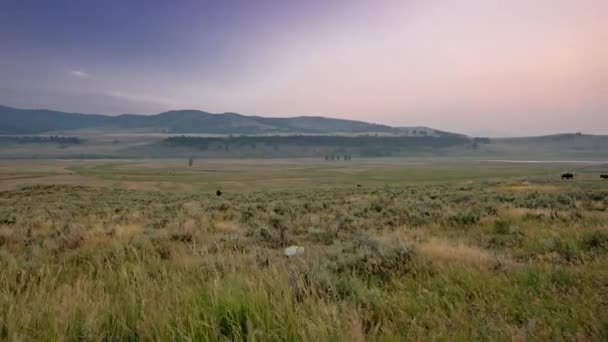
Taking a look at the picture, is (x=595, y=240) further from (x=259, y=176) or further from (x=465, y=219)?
(x=259, y=176)

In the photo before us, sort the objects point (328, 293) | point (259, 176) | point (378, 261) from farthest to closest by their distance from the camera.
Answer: point (259, 176)
point (378, 261)
point (328, 293)

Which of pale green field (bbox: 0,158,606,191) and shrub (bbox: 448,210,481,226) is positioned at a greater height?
shrub (bbox: 448,210,481,226)

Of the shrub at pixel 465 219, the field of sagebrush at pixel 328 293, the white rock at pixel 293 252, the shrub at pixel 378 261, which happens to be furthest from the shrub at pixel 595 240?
the white rock at pixel 293 252

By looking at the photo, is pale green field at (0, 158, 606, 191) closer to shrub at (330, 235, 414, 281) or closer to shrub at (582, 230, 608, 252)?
shrub at (582, 230, 608, 252)

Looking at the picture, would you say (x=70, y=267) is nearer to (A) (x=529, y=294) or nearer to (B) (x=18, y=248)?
(B) (x=18, y=248)

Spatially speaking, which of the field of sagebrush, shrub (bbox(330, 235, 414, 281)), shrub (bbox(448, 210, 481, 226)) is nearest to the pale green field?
shrub (bbox(448, 210, 481, 226))

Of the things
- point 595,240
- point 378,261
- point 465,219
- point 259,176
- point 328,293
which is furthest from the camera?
point 259,176

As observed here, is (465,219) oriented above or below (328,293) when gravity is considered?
below

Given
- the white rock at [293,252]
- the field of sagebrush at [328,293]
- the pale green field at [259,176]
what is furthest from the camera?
the pale green field at [259,176]

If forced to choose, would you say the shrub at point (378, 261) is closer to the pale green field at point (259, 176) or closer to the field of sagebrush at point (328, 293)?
the field of sagebrush at point (328, 293)

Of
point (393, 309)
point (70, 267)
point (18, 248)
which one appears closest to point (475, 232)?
point (393, 309)

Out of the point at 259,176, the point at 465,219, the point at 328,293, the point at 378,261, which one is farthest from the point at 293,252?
the point at 259,176

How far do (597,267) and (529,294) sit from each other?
1.80 m

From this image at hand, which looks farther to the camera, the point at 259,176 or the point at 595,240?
the point at 259,176
